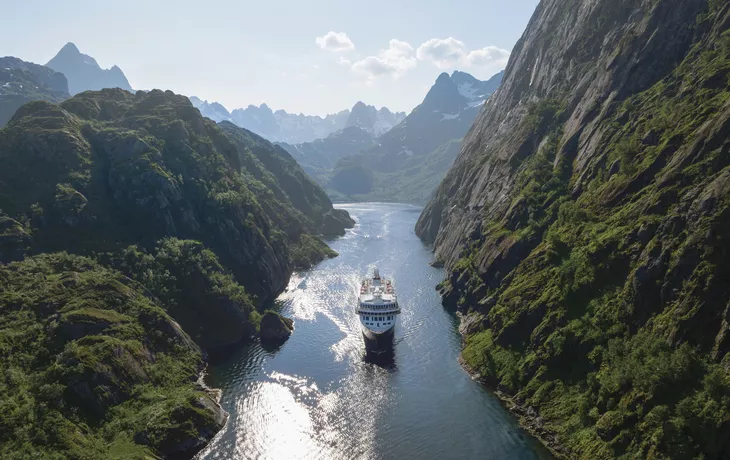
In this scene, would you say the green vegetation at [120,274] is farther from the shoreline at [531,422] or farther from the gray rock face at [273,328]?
the shoreline at [531,422]

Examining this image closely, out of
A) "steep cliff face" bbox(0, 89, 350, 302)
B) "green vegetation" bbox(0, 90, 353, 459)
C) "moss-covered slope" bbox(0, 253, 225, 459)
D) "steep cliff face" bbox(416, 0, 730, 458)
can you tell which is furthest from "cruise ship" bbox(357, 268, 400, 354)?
"steep cliff face" bbox(0, 89, 350, 302)

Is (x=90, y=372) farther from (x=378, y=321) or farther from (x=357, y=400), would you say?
(x=378, y=321)

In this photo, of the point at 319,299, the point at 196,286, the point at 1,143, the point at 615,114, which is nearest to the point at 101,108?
the point at 1,143

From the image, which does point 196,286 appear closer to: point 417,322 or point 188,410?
point 188,410

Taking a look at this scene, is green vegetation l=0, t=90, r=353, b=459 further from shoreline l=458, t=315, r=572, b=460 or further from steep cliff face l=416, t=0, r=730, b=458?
steep cliff face l=416, t=0, r=730, b=458

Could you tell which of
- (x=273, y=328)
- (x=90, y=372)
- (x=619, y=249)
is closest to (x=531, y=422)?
(x=619, y=249)
